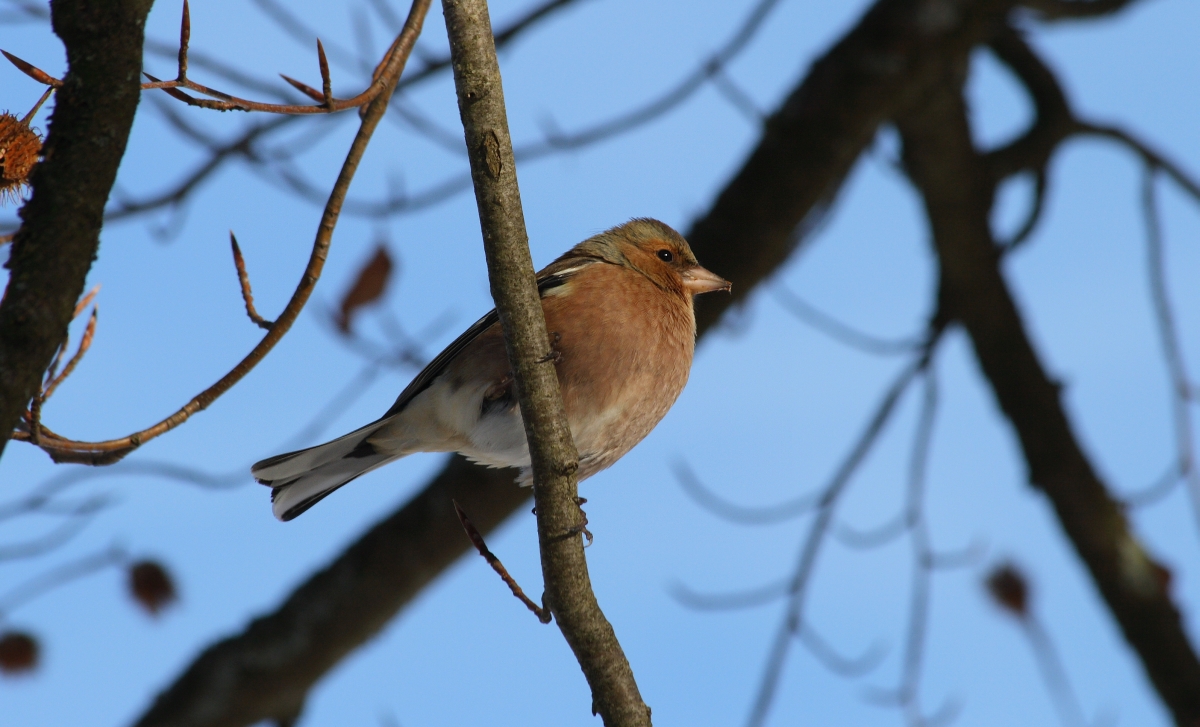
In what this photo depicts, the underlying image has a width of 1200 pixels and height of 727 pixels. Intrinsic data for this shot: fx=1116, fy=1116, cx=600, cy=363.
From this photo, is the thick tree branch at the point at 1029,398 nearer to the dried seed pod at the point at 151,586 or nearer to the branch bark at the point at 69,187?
the dried seed pod at the point at 151,586

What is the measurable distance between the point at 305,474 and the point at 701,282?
2.01m

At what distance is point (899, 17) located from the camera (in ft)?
22.5

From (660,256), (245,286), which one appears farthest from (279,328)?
(660,256)

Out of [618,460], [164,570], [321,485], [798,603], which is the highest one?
[164,570]

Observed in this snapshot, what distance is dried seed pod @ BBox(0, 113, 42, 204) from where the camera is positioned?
283 centimetres

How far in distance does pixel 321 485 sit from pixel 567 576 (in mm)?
1981

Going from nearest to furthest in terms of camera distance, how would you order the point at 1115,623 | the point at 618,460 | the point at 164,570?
the point at 618,460, the point at 164,570, the point at 1115,623

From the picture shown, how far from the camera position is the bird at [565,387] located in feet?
14.1

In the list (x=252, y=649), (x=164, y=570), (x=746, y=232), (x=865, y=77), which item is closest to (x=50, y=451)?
(x=164, y=570)

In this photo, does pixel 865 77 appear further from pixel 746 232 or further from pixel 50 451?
pixel 50 451

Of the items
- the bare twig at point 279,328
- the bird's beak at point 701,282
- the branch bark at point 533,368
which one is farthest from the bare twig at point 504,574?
the bird's beak at point 701,282

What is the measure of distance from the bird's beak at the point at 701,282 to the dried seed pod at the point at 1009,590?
293 centimetres

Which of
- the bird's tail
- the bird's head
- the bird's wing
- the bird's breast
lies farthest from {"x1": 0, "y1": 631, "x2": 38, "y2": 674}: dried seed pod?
the bird's head

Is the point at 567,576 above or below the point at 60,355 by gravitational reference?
below
